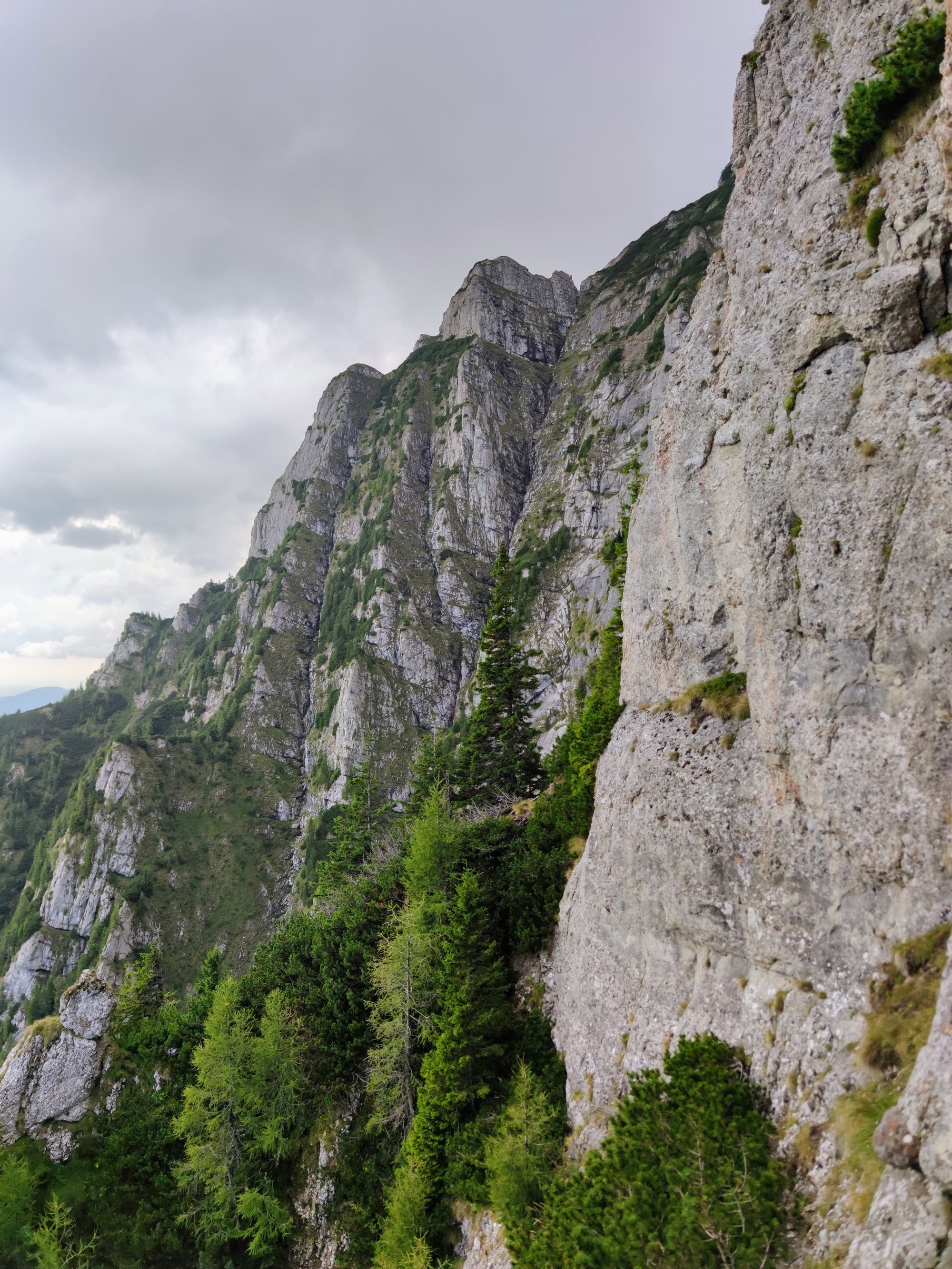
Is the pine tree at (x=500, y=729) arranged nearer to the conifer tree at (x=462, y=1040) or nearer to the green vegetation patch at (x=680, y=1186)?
the conifer tree at (x=462, y=1040)

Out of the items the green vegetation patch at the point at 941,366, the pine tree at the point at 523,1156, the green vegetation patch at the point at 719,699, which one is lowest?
the pine tree at the point at 523,1156

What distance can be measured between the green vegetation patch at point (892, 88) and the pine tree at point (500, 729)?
31.9 metres

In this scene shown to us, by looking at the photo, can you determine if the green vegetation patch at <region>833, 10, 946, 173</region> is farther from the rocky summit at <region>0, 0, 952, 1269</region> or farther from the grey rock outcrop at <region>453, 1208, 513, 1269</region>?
the grey rock outcrop at <region>453, 1208, 513, 1269</region>

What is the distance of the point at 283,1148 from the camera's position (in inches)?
1020

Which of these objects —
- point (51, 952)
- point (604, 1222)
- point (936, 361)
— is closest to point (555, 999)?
point (604, 1222)

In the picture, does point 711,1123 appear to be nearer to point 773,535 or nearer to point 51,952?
point 773,535

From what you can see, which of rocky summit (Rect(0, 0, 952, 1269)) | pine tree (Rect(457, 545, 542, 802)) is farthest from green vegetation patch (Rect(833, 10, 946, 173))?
pine tree (Rect(457, 545, 542, 802))

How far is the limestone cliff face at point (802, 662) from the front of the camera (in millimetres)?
10203

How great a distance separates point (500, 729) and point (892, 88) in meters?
35.2

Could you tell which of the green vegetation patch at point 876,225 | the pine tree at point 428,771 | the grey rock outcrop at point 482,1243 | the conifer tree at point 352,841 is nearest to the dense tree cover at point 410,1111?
the grey rock outcrop at point 482,1243

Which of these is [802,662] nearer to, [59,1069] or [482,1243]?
[482,1243]

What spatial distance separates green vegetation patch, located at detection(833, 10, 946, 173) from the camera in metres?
11.8

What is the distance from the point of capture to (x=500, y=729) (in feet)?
135

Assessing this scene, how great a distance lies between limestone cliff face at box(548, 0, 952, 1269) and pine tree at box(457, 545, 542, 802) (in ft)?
65.5
